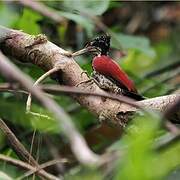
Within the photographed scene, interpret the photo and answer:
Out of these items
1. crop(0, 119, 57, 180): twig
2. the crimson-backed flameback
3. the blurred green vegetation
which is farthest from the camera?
the crimson-backed flameback

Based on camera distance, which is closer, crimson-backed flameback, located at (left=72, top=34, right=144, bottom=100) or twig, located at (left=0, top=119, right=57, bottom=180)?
twig, located at (left=0, top=119, right=57, bottom=180)

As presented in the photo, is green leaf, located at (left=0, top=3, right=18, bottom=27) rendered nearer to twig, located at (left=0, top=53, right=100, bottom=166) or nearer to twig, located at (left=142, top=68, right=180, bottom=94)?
twig, located at (left=0, top=53, right=100, bottom=166)

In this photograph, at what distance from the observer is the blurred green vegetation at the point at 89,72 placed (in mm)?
846

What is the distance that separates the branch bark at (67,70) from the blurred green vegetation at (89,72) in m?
0.09

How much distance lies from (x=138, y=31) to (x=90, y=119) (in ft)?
6.28

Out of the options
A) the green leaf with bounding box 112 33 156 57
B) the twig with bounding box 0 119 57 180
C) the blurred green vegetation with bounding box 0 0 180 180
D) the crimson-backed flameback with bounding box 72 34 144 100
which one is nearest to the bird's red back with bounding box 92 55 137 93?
the crimson-backed flameback with bounding box 72 34 144 100

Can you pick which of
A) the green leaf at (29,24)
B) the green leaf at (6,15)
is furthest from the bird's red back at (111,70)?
the green leaf at (6,15)

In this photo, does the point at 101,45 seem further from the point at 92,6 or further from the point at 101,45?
the point at 92,6

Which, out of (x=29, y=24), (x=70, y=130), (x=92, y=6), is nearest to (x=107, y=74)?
(x=92, y=6)

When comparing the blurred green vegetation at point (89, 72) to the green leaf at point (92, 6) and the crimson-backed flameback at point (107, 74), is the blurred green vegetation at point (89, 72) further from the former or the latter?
the crimson-backed flameback at point (107, 74)

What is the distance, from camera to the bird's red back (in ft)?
6.97

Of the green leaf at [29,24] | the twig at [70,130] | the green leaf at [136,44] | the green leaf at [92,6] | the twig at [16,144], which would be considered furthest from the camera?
the green leaf at [136,44]

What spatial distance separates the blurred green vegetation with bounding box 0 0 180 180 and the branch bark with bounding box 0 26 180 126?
0.09m

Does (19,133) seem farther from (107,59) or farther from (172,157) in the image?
(172,157)
